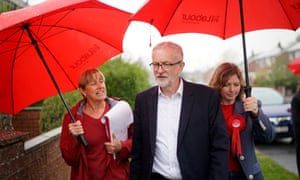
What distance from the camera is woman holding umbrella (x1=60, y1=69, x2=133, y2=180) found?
10.9 feet

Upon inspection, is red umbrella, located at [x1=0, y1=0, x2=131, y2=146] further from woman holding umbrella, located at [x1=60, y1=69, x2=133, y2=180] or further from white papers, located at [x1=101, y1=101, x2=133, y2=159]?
white papers, located at [x1=101, y1=101, x2=133, y2=159]

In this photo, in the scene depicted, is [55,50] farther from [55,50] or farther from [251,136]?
[251,136]

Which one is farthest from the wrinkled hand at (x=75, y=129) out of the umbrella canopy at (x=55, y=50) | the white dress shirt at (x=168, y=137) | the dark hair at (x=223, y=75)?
the dark hair at (x=223, y=75)

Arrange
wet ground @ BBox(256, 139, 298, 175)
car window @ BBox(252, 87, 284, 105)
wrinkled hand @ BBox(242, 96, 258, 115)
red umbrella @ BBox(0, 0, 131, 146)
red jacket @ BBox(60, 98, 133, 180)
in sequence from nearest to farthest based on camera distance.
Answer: wrinkled hand @ BBox(242, 96, 258, 115), red jacket @ BBox(60, 98, 133, 180), red umbrella @ BBox(0, 0, 131, 146), wet ground @ BBox(256, 139, 298, 175), car window @ BBox(252, 87, 284, 105)

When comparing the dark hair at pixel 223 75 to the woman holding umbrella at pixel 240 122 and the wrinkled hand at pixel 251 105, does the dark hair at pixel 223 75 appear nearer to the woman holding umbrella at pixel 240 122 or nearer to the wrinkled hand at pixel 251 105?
the woman holding umbrella at pixel 240 122

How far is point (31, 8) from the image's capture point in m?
2.79

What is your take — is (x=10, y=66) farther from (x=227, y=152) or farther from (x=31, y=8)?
(x=227, y=152)

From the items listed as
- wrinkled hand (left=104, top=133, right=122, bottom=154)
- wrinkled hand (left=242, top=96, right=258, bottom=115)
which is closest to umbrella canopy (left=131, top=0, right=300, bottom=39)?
wrinkled hand (left=242, top=96, right=258, bottom=115)

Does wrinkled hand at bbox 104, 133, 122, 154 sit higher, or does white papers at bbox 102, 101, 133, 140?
white papers at bbox 102, 101, 133, 140

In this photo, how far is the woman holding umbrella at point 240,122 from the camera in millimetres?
3064

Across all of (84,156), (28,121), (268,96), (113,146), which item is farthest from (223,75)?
(268,96)

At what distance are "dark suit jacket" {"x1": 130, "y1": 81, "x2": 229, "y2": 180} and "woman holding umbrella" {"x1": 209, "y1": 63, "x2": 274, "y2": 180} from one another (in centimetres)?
28

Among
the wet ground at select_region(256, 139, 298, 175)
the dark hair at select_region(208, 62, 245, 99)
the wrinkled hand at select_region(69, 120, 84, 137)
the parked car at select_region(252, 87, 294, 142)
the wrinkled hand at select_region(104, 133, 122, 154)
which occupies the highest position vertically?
the dark hair at select_region(208, 62, 245, 99)

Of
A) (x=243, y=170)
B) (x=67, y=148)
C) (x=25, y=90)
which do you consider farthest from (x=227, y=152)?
(x=25, y=90)
